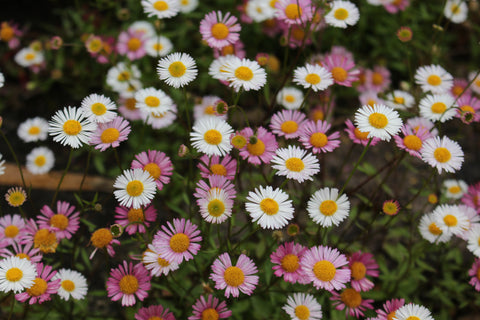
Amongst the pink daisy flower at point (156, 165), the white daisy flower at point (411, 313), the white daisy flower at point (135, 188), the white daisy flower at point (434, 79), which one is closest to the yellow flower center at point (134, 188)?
the white daisy flower at point (135, 188)

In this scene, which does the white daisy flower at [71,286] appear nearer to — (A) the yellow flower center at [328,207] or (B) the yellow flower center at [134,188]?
(B) the yellow flower center at [134,188]

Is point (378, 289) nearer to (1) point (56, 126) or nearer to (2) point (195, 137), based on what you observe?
(2) point (195, 137)

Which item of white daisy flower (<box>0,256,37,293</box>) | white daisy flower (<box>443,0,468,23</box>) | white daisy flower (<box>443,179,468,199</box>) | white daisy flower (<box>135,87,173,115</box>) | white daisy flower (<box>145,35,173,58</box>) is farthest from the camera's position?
white daisy flower (<box>443,0,468,23</box>)

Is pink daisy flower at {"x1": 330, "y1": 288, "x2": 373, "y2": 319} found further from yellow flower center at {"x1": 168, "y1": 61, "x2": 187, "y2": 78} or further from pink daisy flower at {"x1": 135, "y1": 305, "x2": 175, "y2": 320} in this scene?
yellow flower center at {"x1": 168, "y1": 61, "x2": 187, "y2": 78}

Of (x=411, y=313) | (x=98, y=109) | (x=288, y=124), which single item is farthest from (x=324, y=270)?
(x=98, y=109)

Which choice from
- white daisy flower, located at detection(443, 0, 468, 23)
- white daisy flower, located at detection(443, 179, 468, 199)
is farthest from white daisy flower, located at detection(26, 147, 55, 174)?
white daisy flower, located at detection(443, 0, 468, 23)
